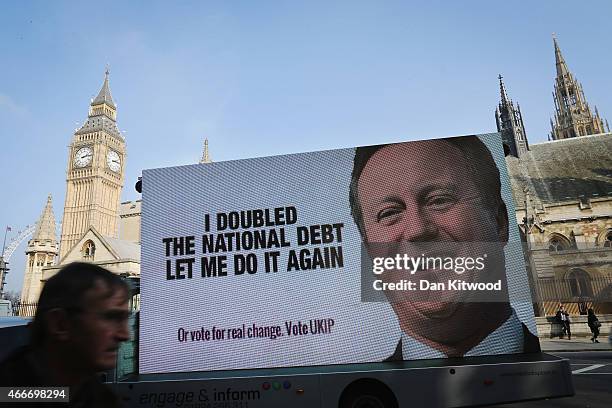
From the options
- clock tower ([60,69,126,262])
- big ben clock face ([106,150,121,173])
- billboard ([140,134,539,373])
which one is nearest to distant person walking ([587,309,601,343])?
billboard ([140,134,539,373])

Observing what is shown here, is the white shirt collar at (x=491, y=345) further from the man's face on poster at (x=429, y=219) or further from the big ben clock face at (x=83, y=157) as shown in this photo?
the big ben clock face at (x=83, y=157)

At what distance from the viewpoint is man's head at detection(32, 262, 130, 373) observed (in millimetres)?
1357

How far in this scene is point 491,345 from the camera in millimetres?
6652

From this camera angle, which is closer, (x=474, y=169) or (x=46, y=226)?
(x=474, y=169)

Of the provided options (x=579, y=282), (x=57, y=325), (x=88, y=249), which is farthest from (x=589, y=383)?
(x=88, y=249)

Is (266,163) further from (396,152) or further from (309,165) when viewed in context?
(396,152)

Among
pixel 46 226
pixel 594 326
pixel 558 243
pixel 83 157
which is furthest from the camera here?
pixel 83 157

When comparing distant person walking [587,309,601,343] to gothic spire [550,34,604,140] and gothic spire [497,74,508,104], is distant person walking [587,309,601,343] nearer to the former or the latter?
gothic spire [497,74,508,104]

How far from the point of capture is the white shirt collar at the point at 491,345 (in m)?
6.63

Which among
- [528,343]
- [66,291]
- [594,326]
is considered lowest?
[594,326]

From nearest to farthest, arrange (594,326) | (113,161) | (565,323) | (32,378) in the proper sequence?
(32,378), (594,326), (565,323), (113,161)

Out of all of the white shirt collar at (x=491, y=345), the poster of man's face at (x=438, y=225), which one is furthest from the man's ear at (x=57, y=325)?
the white shirt collar at (x=491, y=345)

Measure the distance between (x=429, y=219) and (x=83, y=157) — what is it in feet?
284

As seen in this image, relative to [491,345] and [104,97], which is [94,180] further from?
[491,345]
